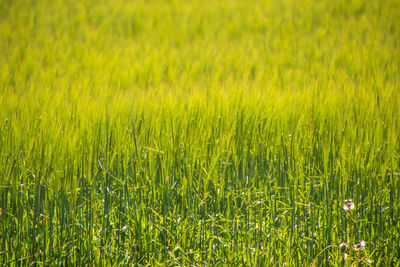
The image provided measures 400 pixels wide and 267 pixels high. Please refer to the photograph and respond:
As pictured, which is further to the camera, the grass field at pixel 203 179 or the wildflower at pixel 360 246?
the grass field at pixel 203 179

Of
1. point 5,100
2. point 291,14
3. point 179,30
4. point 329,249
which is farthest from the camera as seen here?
point 291,14

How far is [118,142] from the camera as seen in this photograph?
1.68 m

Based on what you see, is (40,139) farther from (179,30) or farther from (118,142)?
(179,30)

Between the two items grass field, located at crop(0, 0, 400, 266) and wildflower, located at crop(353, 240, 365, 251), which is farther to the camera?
grass field, located at crop(0, 0, 400, 266)

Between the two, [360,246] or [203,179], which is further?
[203,179]

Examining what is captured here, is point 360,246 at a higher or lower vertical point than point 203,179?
lower

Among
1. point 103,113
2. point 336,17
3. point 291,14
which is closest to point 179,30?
point 291,14

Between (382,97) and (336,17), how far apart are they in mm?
2712

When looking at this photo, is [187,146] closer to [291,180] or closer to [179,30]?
[291,180]

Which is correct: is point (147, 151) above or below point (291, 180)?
above

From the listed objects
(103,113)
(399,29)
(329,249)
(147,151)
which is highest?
(399,29)

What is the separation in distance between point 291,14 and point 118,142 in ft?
11.3

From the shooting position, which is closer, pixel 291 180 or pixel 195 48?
pixel 291 180

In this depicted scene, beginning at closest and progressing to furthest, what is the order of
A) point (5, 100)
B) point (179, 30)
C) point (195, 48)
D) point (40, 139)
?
1. point (40, 139)
2. point (5, 100)
3. point (195, 48)
4. point (179, 30)
